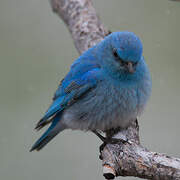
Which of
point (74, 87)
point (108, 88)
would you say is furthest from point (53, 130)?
point (108, 88)

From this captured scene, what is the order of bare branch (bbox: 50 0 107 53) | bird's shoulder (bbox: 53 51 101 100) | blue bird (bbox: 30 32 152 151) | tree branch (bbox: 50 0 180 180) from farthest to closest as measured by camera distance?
1. bare branch (bbox: 50 0 107 53)
2. bird's shoulder (bbox: 53 51 101 100)
3. blue bird (bbox: 30 32 152 151)
4. tree branch (bbox: 50 0 180 180)

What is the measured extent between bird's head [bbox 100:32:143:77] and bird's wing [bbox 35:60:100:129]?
0.19 meters

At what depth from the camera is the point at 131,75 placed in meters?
4.30

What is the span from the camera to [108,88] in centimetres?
434

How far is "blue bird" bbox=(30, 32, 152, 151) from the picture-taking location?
427 cm

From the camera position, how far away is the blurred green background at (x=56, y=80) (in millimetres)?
6000

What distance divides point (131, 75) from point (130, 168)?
1080 millimetres

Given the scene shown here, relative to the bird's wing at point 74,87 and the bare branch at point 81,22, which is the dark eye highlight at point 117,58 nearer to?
the bird's wing at point 74,87

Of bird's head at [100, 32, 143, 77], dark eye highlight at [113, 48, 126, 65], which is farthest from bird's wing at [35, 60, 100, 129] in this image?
dark eye highlight at [113, 48, 126, 65]

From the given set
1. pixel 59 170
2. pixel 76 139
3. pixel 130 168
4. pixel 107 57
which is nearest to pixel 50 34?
pixel 76 139

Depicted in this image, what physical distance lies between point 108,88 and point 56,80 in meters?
2.60

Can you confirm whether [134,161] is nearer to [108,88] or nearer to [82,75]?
[108,88]

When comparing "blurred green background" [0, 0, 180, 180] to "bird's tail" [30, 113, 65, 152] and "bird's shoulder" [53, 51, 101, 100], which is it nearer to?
"bird's tail" [30, 113, 65, 152]

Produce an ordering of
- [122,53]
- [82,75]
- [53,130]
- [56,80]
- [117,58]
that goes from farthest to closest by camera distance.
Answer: [56,80] < [53,130] < [82,75] < [117,58] < [122,53]
